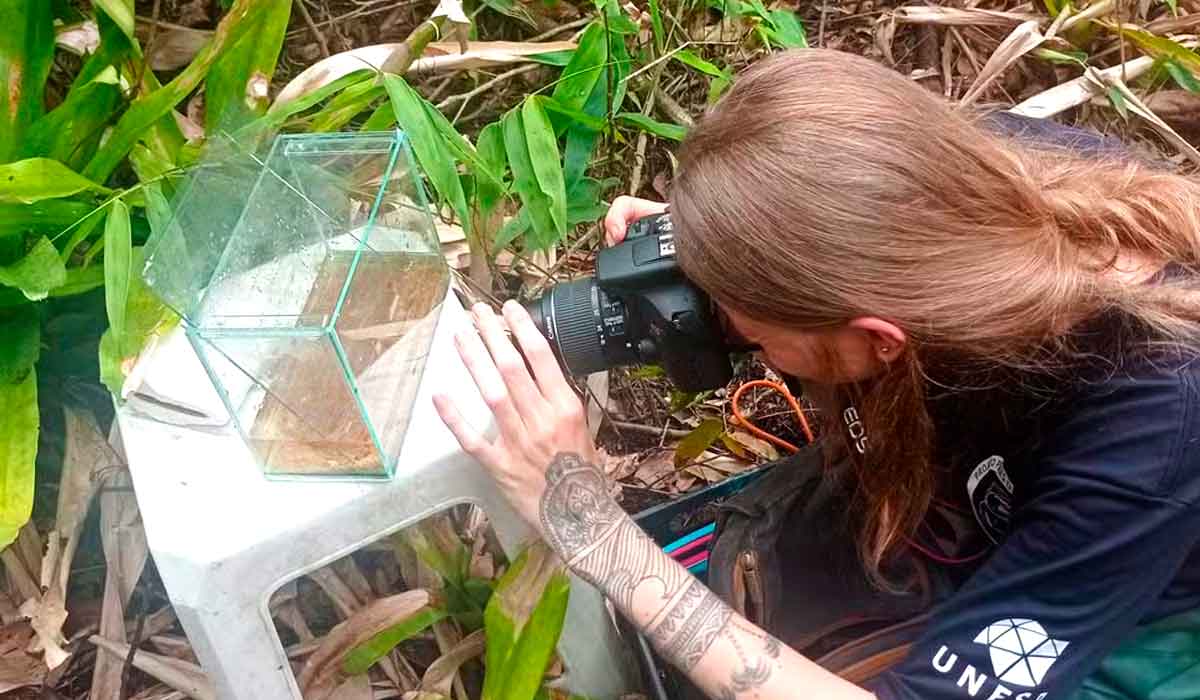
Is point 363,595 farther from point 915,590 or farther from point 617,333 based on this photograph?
point 915,590

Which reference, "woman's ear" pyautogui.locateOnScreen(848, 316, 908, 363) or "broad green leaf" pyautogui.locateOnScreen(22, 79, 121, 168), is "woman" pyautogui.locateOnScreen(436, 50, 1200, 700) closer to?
"woman's ear" pyautogui.locateOnScreen(848, 316, 908, 363)

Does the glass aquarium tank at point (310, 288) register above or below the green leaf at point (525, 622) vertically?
above

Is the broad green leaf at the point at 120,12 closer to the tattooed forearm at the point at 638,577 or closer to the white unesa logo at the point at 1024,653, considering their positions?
the tattooed forearm at the point at 638,577

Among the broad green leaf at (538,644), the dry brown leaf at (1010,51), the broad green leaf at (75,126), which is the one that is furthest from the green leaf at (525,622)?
the dry brown leaf at (1010,51)

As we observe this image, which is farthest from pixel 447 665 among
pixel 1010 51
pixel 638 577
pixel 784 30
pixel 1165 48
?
pixel 1165 48

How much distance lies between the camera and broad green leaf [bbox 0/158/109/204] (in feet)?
2.42

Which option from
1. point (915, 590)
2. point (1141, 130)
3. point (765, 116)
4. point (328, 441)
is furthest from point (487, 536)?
point (1141, 130)

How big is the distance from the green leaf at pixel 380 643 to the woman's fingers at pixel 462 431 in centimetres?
22

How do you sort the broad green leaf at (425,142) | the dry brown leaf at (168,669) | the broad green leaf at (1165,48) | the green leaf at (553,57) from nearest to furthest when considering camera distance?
the broad green leaf at (425,142), the dry brown leaf at (168,669), the green leaf at (553,57), the broad green leaf at (1165,48)

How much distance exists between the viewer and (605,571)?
30.5 inches

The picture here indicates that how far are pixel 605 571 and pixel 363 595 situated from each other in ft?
0.95

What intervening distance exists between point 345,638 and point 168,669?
0.18 meters

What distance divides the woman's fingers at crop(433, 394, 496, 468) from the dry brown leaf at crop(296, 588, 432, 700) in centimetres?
22

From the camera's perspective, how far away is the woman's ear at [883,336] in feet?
2.13
